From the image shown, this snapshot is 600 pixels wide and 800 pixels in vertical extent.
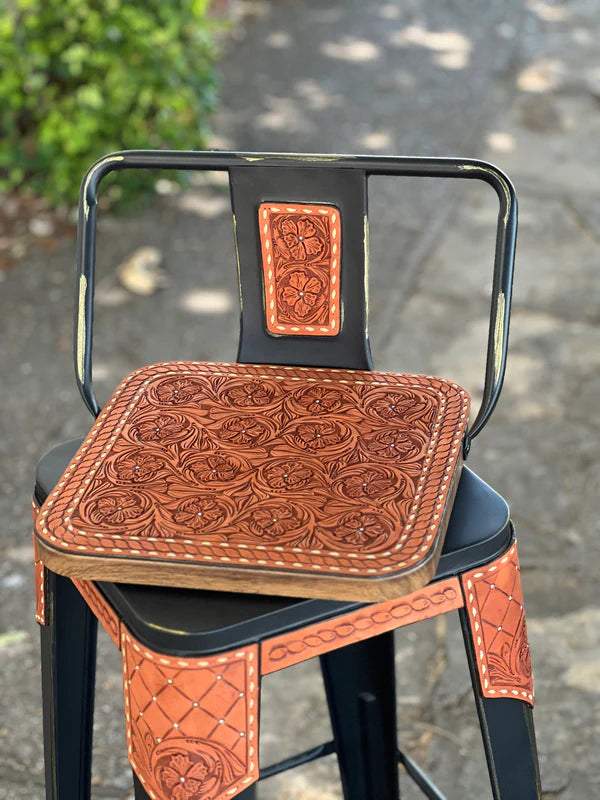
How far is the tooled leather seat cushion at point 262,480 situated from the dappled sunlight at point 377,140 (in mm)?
3155

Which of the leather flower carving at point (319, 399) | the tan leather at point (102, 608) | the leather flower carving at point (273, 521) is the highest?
the leather flower carving at point (319, 399)

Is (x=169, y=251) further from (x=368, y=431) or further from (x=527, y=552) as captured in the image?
(x=368, y=431)

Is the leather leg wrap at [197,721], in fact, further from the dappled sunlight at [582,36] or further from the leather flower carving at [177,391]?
the dappled sunlight at [582,36]

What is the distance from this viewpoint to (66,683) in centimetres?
133

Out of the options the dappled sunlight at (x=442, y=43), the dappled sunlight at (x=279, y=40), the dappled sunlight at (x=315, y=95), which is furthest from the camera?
the dappled sunlight at (x=279, y=40)

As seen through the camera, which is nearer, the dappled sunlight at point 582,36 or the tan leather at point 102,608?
the tan leather at point 102,608

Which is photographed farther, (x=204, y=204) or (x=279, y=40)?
(x=279, y=40)

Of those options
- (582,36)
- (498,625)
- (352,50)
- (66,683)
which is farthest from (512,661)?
(582,36)

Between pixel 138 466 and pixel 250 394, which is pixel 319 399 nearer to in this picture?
pixel 250 394

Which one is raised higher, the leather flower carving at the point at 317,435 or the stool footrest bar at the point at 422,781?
the leather flower carving at the point at 317,435

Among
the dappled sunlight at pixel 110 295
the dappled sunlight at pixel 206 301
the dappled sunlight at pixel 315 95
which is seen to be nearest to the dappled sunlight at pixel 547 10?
the dappled sunlight at pixel 315 95

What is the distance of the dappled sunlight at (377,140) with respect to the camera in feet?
14.3

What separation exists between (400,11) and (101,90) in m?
2.67

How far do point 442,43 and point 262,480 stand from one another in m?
4.74
